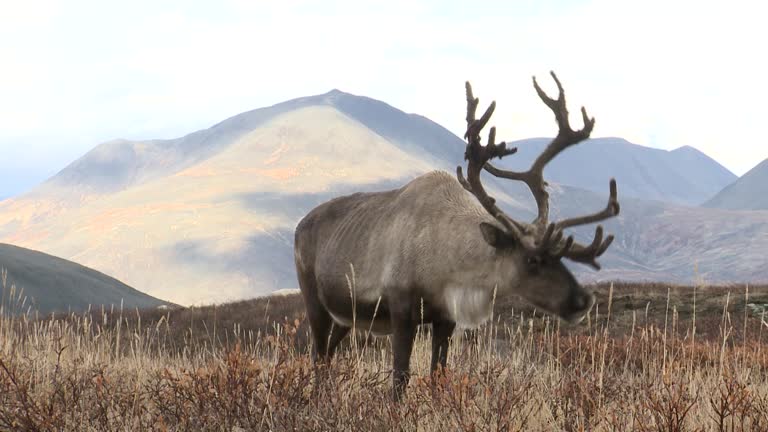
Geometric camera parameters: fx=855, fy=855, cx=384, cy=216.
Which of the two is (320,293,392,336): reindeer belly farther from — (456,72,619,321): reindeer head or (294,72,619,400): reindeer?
(456,72,619,321): reindeer head

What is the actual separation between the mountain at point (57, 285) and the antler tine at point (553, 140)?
67.4ft

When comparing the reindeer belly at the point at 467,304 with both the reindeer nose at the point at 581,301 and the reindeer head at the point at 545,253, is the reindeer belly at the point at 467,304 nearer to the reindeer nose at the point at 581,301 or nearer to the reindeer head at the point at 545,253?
the reindeer head at the point at 545,253

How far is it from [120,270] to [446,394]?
202154mm

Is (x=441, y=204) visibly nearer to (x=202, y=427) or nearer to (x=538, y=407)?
(x=538, y=407)

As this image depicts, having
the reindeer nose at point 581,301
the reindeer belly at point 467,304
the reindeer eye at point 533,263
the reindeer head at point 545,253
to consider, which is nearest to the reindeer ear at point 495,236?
the reindeer head at point 545,253

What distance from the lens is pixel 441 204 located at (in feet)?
21.5

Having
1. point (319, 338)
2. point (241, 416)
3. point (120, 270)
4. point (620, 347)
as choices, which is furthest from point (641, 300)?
point (120, 270)

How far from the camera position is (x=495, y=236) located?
5988mm

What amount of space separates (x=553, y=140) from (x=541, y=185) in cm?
50

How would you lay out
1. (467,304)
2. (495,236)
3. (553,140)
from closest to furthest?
(495,236) → (467,304) → (553,140)

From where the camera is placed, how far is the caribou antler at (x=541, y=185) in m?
5.94

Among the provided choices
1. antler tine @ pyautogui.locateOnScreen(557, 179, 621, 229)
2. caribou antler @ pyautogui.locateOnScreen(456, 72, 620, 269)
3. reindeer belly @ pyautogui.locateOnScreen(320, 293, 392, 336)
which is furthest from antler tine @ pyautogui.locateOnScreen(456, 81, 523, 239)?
reindeer belly @ pyautogui.locateOnScreen(320, 293, 392, 336)

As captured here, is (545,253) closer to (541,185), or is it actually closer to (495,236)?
(495,236)

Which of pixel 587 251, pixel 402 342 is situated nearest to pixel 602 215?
pixel 587 251
